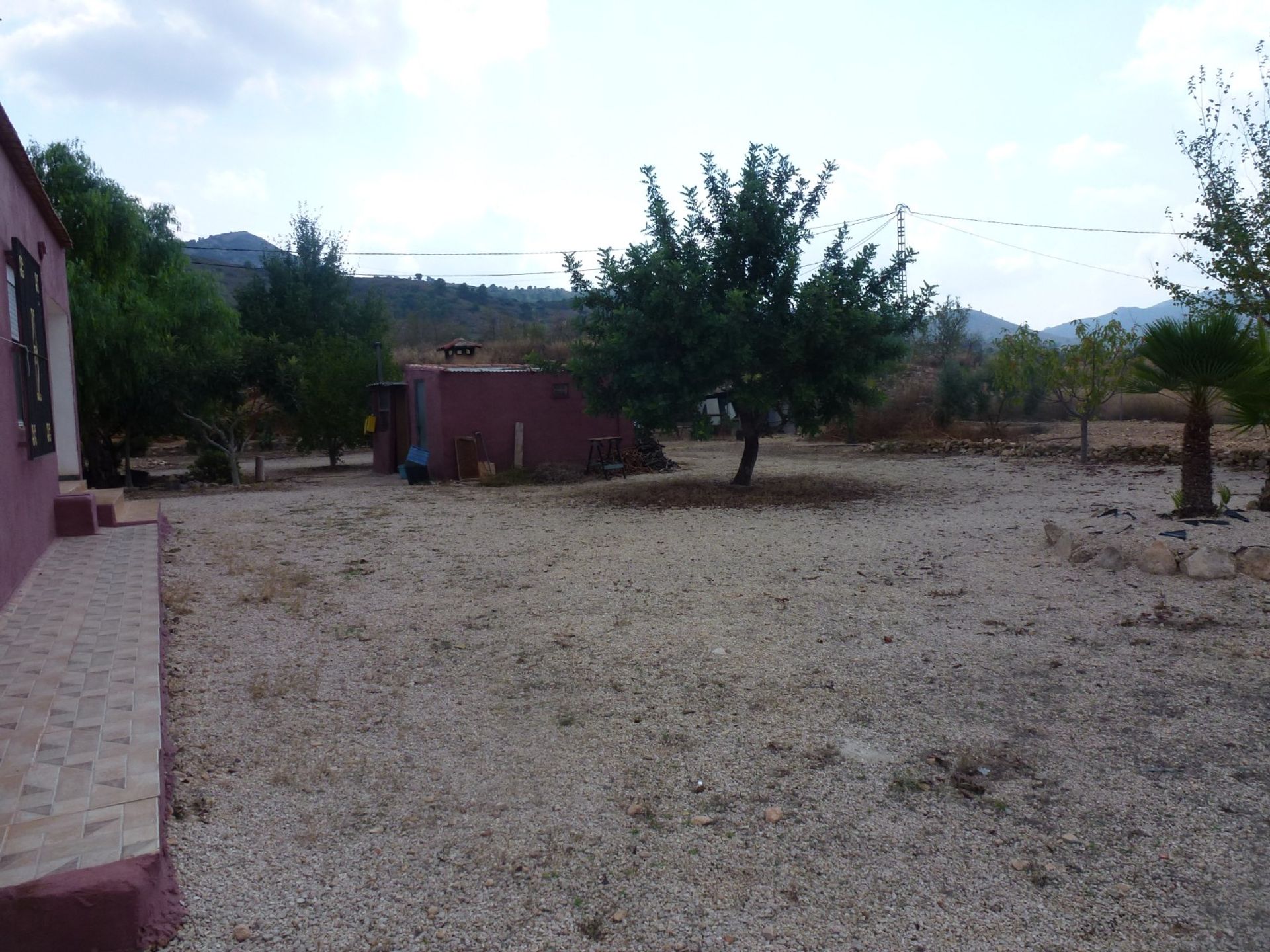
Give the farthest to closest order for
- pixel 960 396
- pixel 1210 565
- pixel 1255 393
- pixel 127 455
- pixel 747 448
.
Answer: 1. pixel 960 396
2. pixel 127 455
3. pixel 747 448
4. pixel 1255 393
5. pixel 1210 565

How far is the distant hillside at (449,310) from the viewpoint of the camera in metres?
49.7

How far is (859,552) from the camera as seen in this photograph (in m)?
8.44

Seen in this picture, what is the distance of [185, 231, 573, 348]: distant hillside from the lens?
4969cm

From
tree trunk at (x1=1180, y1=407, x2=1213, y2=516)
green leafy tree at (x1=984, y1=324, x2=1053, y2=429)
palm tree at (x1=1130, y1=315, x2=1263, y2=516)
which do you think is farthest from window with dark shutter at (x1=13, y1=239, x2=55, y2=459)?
green leafy tree at (x1=984, y1=324, x2=1053, y2=429)

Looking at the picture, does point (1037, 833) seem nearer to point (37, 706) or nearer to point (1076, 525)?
point (37, 706)

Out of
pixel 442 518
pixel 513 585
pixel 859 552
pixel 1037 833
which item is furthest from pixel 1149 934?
pixel 442 518

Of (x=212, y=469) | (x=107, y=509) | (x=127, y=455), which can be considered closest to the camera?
(x=107, y=509)

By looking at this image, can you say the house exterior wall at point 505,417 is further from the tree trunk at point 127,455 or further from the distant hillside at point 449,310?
the distant hillside at point 449,310

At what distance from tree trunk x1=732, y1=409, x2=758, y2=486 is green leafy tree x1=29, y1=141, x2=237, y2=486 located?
376 inches

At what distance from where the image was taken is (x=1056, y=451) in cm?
1895

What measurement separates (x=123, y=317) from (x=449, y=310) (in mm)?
48375

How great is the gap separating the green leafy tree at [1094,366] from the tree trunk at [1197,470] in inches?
331

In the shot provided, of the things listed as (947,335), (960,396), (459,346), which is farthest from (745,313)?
(947,335)

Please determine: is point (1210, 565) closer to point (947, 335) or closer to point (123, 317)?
point (123, 317)
